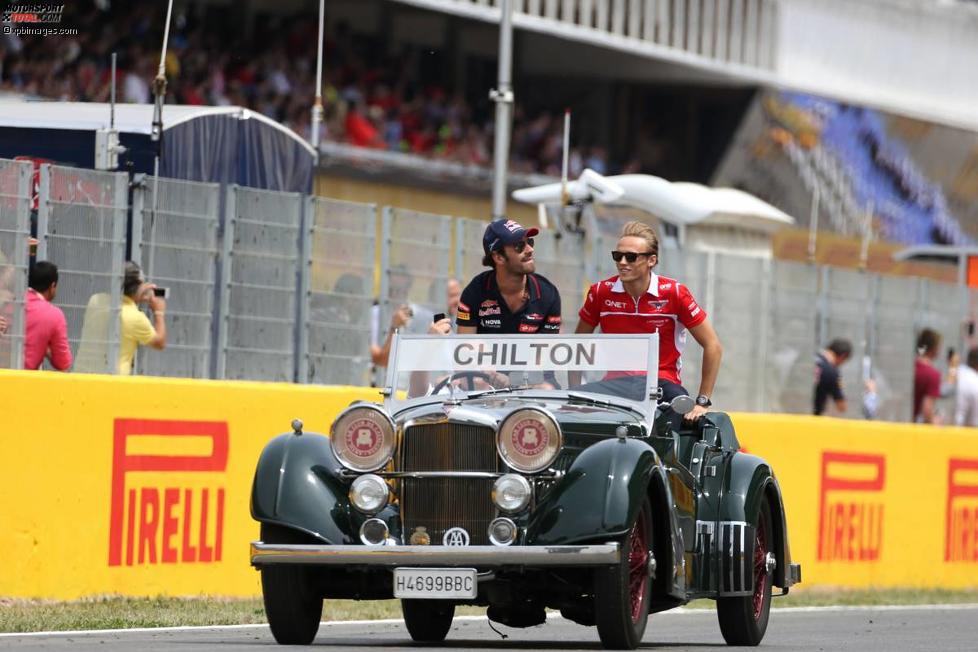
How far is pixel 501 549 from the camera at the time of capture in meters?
9.16

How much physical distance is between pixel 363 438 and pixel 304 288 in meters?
6.27

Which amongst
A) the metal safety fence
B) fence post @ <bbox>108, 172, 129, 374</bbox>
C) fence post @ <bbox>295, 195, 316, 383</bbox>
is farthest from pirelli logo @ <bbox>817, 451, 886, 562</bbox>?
fence post @ <bbox>108, 172, 129, 374</bbox>

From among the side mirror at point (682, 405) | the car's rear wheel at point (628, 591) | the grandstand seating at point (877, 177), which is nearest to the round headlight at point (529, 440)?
the car's rear wheel at point (628, 591)

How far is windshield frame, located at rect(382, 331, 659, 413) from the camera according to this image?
33.4 ft

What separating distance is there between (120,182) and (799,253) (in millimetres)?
24672

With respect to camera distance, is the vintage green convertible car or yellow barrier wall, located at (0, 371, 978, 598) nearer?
the vintage green convertible car

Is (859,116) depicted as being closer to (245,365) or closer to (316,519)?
(245,365)

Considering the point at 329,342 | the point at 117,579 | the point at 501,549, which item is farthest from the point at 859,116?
the point at 501,549

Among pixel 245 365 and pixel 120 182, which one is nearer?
pixel 120 182

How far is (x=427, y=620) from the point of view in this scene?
10680 mm

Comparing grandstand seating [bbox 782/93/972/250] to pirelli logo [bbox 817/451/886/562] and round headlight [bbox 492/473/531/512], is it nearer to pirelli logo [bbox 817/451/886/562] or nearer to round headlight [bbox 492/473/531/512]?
pirelli logo [bbox 817/451/886/562]

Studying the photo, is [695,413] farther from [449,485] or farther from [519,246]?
[449,485]

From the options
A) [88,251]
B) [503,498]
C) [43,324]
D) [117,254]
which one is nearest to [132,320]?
[117,254]

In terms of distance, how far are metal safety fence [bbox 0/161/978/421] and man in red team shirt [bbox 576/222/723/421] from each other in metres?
4.11
